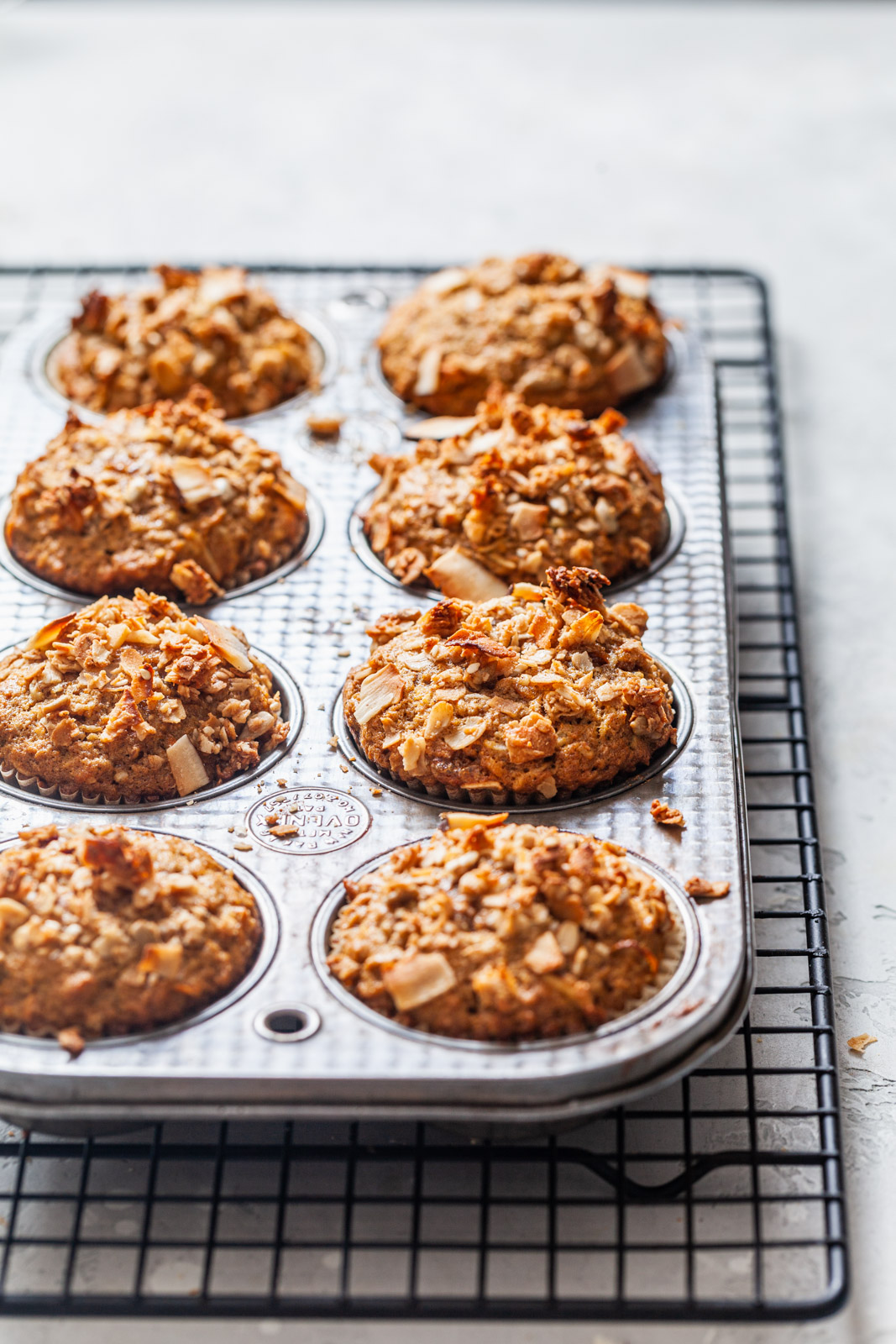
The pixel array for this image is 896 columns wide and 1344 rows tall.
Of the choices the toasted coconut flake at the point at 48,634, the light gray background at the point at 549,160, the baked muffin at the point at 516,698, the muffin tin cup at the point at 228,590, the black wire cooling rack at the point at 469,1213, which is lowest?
the black wire cooling rack at the point at 469,1213

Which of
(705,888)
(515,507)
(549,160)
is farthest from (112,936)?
(549,160)

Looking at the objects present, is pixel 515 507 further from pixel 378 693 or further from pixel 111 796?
pixel 111 796

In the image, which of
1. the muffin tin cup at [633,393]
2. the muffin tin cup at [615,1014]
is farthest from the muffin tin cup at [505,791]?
the muffin tin cup at [633,393]

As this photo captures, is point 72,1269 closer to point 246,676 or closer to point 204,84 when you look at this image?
point 246,676

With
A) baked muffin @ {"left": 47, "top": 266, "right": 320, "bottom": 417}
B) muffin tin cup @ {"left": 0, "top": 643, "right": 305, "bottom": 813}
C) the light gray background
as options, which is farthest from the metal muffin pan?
the light gray background

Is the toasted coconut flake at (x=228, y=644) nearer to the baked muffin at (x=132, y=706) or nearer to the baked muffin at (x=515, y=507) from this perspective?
the baked muffin at (x=132, y=706)

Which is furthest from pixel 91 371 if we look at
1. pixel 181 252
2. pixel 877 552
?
pixel 877 552

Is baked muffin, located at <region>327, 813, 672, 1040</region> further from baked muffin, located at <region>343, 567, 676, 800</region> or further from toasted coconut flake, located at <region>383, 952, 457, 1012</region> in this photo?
baked muffin, located at <region>343, 567, 676, 800</region>

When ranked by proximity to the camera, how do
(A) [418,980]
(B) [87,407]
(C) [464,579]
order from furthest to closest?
(B) [87,407]
(C) [464,579]
(A) [418,980]
